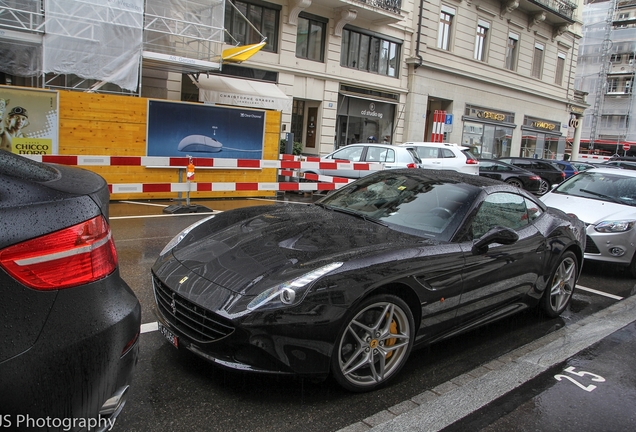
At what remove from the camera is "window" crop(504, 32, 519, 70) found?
104 ft

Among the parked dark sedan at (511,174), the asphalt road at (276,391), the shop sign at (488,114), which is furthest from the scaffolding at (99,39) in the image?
the shop sign at (488,114)

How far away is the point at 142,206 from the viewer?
32.2ft

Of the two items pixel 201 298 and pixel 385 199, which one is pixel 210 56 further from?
pixel 201 298

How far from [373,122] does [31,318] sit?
24314mm

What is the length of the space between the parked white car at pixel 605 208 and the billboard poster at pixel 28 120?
9099mm

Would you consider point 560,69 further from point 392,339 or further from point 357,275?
point 357,275

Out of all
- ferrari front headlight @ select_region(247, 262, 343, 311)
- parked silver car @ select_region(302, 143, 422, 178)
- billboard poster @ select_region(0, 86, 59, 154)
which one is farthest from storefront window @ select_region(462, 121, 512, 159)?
ferrari front headlight @ select_region(247, 262, 343, 311)

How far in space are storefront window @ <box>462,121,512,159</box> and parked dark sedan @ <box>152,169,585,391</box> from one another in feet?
84.8

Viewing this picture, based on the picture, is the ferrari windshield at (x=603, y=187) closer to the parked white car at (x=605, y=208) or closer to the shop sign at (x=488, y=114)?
the parked white car at (x=605, y=208)

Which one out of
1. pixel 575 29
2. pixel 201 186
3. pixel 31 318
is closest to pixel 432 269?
pixel 31 318

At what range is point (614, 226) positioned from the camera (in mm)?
7031

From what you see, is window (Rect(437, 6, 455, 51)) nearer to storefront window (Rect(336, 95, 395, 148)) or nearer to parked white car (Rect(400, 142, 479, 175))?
storefront window (Rect(336, 95, 395, 148))

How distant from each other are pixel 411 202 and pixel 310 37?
19.0 metres

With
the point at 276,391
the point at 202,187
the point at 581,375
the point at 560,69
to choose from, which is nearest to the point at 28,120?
the point at 202,187
